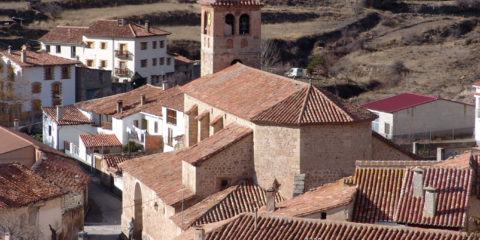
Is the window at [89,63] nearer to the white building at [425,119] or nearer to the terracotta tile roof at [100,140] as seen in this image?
the terracotta tile roof at [100,140]

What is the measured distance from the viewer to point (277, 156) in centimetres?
3575

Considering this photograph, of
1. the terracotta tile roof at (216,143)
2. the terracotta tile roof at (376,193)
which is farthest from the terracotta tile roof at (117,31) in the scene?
the terracotta tile roof at (376,193)

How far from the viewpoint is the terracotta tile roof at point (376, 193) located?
29.9m

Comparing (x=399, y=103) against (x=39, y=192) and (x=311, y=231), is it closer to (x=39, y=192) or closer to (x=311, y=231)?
(x=39, y=192)

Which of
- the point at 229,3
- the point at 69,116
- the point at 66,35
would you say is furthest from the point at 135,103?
the point at 66,35

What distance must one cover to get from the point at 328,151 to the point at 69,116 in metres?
25.2

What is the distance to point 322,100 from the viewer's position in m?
35.9

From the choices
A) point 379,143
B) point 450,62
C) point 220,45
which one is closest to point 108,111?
point 220,45

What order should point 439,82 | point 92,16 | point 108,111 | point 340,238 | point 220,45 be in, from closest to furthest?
point 340,238, point 220,45, point 108,111, point 439,82, point 92,16

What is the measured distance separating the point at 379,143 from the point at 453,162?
6.35 m

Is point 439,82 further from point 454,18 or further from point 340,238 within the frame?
point 340,238

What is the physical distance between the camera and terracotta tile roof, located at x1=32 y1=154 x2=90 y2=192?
41938 mm

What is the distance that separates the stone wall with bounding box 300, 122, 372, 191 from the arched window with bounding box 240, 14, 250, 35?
454 inches

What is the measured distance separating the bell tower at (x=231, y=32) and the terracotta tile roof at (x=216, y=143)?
807 centimetres
